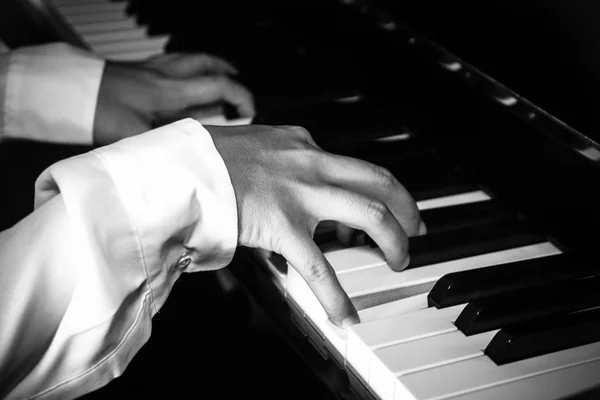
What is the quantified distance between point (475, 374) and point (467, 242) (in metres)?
0.30

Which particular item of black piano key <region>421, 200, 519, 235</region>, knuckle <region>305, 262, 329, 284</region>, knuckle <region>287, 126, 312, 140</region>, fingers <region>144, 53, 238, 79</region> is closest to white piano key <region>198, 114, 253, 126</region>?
fingers <region>144, 53, 238, 79</region>

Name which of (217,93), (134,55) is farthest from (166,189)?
(134,55)

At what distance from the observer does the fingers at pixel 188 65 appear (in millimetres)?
1644

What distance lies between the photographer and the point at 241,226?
3.50 feet

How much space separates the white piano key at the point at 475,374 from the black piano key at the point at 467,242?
23 centimetres

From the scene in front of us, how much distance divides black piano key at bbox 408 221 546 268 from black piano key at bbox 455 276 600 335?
5.5 inches

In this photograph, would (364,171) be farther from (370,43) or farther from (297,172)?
(370,43)

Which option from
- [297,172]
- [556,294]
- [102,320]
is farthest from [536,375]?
[102,320]

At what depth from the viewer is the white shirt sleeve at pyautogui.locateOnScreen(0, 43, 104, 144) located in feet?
5.23

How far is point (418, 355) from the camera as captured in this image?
3.07 feet

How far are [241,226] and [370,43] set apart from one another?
0.64 metres

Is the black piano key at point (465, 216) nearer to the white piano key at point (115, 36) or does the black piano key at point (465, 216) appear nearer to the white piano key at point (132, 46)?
the white piano key at point (132, 46)

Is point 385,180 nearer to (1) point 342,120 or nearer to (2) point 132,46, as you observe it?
(1) point 342,120

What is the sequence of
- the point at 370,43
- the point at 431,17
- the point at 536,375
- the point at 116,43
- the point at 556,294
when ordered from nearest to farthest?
the point at 536,375, the point at 556,294, the point at 431,17, the point at 370,43, the point at 116,43
